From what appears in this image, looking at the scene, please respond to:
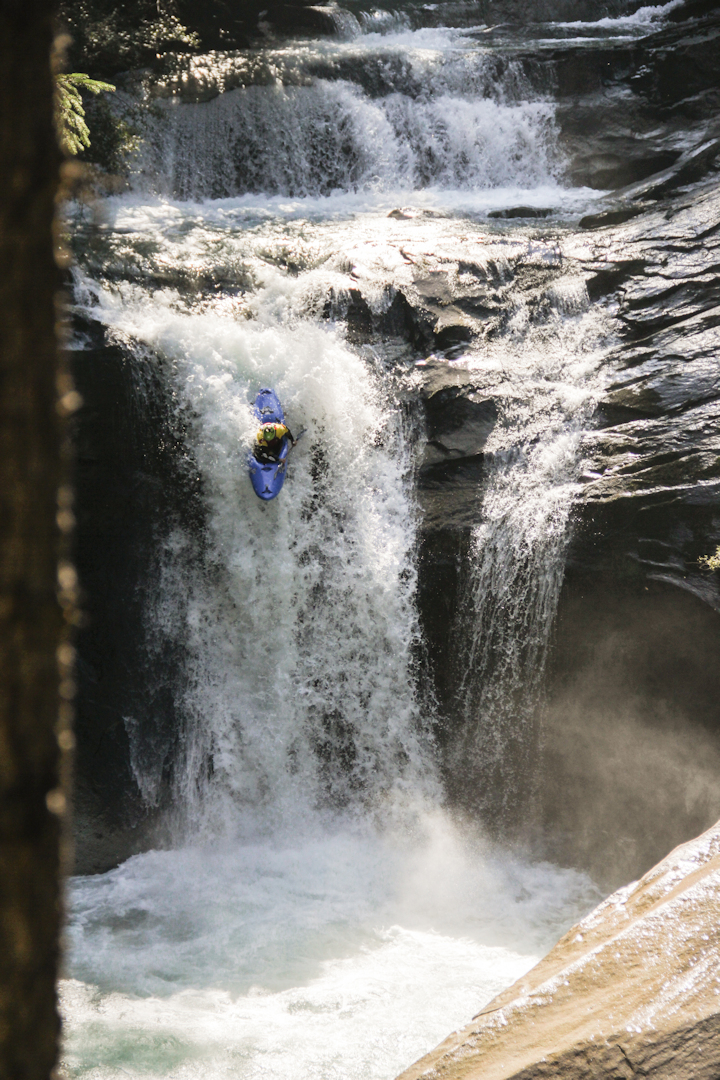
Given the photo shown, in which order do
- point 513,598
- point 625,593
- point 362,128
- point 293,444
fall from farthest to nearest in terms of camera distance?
point 362,128
point 293,444
point 513,598
point 625,593

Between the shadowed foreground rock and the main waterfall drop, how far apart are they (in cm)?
232

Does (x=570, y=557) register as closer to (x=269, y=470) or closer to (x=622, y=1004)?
(x=269, y=470)

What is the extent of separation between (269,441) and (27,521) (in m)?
6.51

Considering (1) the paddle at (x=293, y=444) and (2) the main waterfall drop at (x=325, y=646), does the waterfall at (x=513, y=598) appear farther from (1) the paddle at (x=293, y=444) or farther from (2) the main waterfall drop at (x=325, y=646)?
(1) the paddle at (x=293, y=444)

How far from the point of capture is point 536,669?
24.0ft

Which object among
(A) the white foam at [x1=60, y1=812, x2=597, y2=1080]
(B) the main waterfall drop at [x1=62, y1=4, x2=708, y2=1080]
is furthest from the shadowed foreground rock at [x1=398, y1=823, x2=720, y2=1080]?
(B) the main waterfall drop at [x1=62, y1=4, x2=708, y2=1080]

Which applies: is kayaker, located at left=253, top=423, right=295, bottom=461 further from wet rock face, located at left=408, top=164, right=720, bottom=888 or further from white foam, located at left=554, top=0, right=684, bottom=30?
white foam, located at left=554, top=0, right=684, bottom=30

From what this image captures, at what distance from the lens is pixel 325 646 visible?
7.71 metres

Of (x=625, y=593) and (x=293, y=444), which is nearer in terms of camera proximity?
(x=625, y=593)

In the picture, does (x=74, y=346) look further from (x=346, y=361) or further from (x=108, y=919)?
(x=108, y=919)

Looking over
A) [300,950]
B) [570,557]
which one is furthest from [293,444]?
[300,950]

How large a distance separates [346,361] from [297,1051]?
582cm

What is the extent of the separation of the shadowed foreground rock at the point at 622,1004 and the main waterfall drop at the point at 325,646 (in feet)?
7.60

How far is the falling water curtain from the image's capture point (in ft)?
3.74
